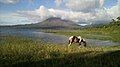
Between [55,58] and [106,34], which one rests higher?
[55,58]

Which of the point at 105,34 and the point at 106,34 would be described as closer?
the point at 106,34

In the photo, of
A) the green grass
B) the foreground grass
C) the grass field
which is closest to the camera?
the foreground grass

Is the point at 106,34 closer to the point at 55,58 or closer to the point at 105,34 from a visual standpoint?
the point at 105,34

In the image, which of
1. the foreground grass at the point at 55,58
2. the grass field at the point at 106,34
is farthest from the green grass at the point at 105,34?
the foreground grass at the point at 55,58

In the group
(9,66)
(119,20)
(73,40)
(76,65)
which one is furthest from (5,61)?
(119,20)

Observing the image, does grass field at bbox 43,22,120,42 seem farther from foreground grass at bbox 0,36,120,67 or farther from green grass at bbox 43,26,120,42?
foreground grass at bbox 0,36,120,67

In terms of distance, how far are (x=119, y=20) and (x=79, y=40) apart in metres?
84.6

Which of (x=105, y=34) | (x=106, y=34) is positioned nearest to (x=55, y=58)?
(x=106, y=34)

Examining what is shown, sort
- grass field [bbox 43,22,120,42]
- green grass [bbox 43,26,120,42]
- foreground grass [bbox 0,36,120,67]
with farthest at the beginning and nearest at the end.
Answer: grass field [bbox 43,22,120,42]
green grass [bbox 43,26,120,42]
foreground grass [bbox 0,36,120,67]

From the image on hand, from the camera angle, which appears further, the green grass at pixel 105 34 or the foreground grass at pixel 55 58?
the green grass at pixel 105 34

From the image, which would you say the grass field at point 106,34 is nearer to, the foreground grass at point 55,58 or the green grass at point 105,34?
the green grass at point 105,34

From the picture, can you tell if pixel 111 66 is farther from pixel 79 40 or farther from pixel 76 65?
pixel 79 40

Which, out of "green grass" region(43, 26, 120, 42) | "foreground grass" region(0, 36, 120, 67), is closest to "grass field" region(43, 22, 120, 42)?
"green grass" region(43, 26, 120, 42)

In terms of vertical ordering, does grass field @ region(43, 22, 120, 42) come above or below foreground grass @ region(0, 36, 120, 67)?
below
